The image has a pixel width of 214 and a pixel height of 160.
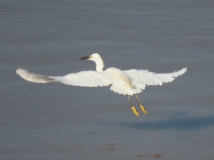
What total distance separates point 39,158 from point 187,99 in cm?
304

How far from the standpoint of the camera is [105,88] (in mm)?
10344

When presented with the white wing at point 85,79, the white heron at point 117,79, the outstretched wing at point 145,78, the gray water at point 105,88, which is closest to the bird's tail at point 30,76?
the white heron at point 117,79

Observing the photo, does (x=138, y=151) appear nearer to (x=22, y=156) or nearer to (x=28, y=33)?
(x=22, y=156)

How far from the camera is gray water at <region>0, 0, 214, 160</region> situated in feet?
27.1

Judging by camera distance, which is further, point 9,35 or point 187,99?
point 9,35

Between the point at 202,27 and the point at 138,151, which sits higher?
the point at 202,27

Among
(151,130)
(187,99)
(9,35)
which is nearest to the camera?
(151,130)

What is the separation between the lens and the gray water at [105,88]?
27.1ft

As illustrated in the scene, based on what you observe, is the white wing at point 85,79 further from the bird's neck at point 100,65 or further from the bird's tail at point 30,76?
the bird's neck at point 100,65

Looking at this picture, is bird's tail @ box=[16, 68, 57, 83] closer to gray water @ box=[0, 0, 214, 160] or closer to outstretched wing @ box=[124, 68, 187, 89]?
gray water @ box=[0, 0, 214, 160]

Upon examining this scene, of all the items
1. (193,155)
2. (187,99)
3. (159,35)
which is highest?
(159,35)

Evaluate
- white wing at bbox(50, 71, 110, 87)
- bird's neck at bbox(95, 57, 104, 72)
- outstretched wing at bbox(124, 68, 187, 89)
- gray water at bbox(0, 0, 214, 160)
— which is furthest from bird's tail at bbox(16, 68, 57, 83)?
bird's neck at bbox(95, 57, 104, 72)

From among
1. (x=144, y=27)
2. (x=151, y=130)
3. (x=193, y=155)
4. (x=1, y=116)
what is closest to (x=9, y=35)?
(x=144, y=27)

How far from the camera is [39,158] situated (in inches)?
304
